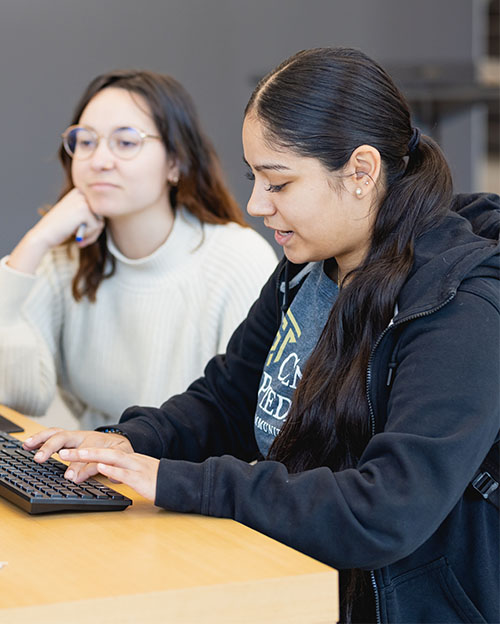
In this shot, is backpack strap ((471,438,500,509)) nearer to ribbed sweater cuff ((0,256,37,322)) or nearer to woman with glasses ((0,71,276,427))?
woman with glasses ((0,71,276,427))

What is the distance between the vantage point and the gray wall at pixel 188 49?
3719 millimetres

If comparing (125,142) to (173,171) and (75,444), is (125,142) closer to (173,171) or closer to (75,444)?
(173,171)

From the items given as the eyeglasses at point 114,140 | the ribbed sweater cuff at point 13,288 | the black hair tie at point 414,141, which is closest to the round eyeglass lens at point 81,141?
the eyeglasses at point 114,140

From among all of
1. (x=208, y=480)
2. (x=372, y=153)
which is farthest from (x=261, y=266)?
(x=208, y=480)

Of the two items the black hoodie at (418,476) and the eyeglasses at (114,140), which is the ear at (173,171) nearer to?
the eyeglasses at (114,140)

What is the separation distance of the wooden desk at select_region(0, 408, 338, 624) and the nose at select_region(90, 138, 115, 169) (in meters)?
1.04

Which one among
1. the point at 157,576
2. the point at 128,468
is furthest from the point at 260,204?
the point at 157,576

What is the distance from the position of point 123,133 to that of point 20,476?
0.97m

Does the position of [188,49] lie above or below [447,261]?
above

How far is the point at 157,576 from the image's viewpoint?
87 centimetres

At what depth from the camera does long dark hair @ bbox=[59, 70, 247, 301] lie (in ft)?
6.51

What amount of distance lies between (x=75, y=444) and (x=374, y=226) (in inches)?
18.9

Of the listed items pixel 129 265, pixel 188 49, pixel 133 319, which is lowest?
pixel 133 319

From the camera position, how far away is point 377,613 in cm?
109
